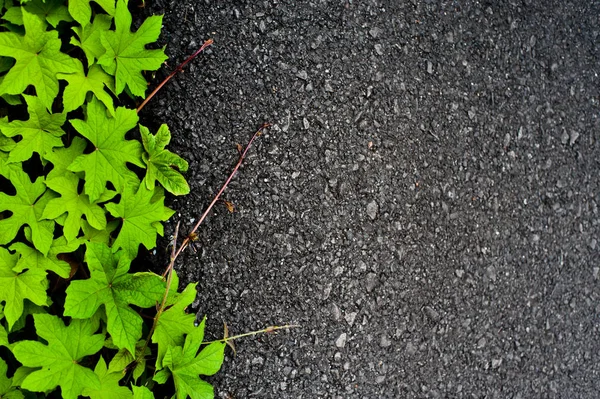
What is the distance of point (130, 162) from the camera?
167 cm

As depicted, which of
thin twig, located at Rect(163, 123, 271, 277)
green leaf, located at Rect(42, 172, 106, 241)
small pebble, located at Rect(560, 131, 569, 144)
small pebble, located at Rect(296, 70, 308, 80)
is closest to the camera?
green leaf, located at Rect(42, 172, 106, 241)

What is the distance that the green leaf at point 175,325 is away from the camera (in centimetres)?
161

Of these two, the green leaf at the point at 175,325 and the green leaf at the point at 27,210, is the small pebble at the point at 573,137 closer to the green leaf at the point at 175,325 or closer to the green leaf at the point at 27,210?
the green leaf at the point at 175,325

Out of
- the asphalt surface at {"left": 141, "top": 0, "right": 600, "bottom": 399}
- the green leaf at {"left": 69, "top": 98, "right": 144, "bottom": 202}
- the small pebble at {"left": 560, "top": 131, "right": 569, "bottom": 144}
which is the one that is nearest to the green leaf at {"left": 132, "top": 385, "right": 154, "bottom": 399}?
the asphalt surface at {"left": 141, "top": 0, "right": 600, "bottom": 399}

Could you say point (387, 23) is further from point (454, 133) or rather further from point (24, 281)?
point (24, 281)

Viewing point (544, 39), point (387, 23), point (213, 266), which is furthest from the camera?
point (544, 39)

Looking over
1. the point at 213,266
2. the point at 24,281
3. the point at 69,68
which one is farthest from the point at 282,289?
A: the point at 69,68

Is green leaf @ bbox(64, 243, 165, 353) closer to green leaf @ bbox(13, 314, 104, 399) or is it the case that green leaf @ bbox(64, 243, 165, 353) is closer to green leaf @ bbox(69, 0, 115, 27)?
green leaf @ bbox(13, 314, 104, 399)

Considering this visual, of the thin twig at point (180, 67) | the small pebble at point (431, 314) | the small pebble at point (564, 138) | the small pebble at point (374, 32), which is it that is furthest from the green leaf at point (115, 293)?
the small pebble at point (564, 138)

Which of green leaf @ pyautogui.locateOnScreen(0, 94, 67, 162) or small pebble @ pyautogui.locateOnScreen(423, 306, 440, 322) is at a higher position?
green leaf @ pyautogui.locateOnScreen(0, 94, 67, 162)

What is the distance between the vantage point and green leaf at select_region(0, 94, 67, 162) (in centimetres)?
151

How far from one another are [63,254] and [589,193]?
1.98 meters

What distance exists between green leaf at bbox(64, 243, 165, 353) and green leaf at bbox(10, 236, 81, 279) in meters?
0.09

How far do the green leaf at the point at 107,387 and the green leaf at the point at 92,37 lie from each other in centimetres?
82
